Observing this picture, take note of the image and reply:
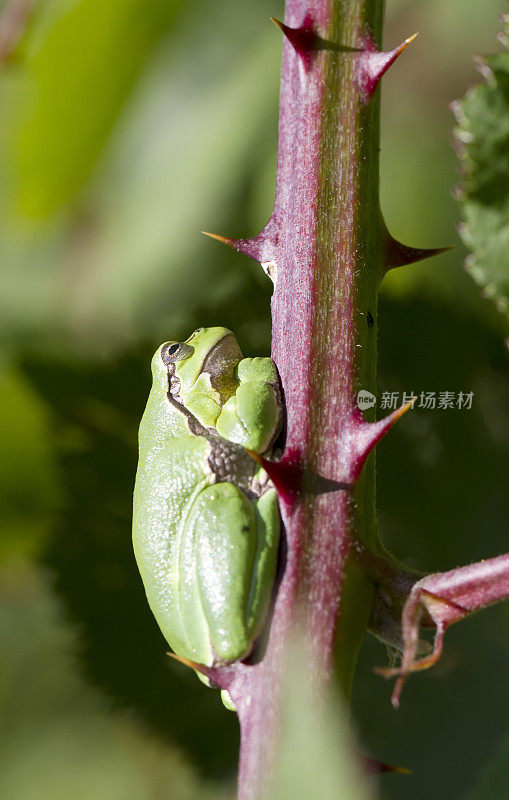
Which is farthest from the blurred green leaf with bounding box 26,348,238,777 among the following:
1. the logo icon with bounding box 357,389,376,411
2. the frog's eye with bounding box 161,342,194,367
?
the logo icon with bounding box 357,389,376,411

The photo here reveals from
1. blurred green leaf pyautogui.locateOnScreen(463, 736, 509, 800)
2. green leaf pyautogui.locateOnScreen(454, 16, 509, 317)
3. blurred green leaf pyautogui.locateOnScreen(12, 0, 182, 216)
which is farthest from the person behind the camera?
blurred green leaf pyautogui.locateOnScreen(12, 0, 182, 216)

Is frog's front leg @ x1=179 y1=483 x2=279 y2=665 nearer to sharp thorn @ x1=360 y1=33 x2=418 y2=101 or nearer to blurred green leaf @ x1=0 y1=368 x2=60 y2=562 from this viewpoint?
sharp thorn @ x1=360 y1=33 x2=418 y2=101

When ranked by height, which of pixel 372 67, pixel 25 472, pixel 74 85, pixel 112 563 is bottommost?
pixel 112 563

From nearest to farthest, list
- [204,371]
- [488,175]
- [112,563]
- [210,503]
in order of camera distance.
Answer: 1. [488,175]
2. [210,503]
3. [204,371]
4. [112,563]

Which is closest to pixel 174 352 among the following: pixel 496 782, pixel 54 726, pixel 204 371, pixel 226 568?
pixel 204 371

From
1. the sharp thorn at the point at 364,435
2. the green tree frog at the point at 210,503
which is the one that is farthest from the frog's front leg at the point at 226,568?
the sharp thorn at the point at 364,435

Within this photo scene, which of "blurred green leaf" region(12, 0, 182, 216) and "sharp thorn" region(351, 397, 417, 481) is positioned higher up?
"blurred green leaf" region(12, 0, 182, 216)

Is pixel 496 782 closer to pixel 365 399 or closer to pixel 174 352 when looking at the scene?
pixel 365 399
